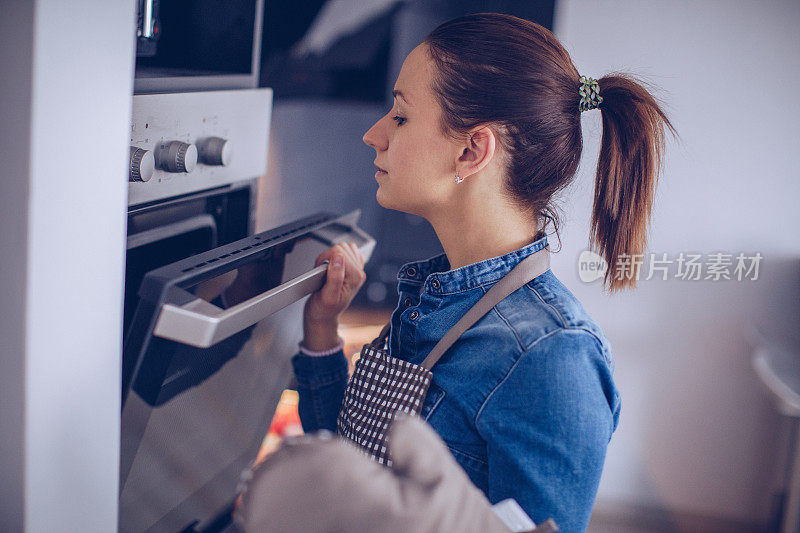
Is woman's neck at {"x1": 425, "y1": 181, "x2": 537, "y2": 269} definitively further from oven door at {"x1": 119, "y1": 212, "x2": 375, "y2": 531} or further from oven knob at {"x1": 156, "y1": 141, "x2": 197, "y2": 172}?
oven knob at {"x1": 156, "y1": 141, "x2": 197, "y2": 172}

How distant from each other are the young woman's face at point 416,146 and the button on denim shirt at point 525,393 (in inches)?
4.5

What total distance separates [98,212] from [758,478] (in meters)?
1.66

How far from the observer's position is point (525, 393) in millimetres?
663

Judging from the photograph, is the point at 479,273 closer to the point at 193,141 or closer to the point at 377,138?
the point at 377,138

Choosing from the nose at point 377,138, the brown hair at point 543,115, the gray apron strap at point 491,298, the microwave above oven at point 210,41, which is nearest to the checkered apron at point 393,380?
the gray apron strap at point 491,298

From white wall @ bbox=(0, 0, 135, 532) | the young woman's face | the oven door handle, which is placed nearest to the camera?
white wall @ bbox=(0, 0, 135, 532)

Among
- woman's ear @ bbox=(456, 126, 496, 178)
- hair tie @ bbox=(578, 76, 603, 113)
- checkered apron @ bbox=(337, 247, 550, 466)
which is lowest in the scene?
checkered apron @ bbox=(337, 247, 550, 466)

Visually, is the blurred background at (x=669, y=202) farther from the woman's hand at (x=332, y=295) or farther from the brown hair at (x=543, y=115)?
the woman's hand at (x=332, y=295)

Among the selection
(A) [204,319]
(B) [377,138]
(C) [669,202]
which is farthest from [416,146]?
(C) [669,202]

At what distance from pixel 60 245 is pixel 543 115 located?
0.55 m

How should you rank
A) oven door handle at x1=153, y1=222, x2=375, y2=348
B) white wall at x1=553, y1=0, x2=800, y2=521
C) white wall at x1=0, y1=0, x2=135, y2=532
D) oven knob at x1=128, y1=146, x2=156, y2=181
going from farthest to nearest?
1. white wall at x1=553, y1=0, x2=800, y2=521
2. oven knob at x1=128, y1=146, x2=156, y2=181
3. oven door handle at x1=153, y1=222, x2=375, y2=348
4. white wall at x1=0, y1=0, x2=135, y2=532

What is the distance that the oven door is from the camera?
60 centimetres

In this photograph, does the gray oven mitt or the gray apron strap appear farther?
the gray apron strap

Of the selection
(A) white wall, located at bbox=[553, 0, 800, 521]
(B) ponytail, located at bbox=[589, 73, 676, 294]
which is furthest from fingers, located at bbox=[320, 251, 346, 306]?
(A) white wall, located at bbox=[553, 0, 800, 521]
